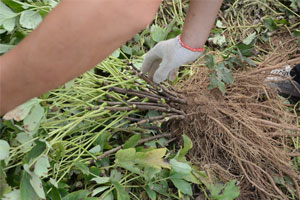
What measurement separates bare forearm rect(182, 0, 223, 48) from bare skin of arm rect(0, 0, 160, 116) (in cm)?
49

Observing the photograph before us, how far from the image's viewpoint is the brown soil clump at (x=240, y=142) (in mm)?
1289

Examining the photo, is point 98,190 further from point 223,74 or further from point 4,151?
point 223,74

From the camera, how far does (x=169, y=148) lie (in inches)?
53.6

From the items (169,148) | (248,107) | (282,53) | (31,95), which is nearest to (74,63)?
(31,95)

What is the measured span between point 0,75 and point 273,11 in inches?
70.2

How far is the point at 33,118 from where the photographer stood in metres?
0.91

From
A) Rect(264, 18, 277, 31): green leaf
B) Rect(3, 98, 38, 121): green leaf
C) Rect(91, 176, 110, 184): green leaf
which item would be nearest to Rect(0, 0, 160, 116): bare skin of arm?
Rect(3, 98, 38, 121): green leaf

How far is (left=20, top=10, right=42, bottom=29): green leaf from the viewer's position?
102cm

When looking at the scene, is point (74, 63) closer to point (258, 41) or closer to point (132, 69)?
point (132, 69)

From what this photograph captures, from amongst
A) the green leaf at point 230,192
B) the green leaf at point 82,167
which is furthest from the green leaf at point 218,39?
the green leaf at point 82,167

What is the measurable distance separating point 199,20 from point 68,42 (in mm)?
613

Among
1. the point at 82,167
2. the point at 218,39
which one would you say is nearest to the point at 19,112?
the point at 82,167

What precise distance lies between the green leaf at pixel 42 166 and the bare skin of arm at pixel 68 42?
352 millimetres

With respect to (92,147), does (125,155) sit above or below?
above
